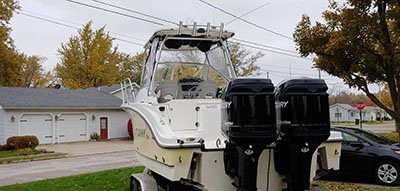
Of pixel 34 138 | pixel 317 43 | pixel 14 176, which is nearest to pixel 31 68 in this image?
pixel 34 138

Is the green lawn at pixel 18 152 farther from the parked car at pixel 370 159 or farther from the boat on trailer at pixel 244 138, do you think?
the boat on trailer at pixel 244 138

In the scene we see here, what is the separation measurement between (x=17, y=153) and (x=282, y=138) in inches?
815

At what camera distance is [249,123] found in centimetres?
408

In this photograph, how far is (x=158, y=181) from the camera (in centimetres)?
653

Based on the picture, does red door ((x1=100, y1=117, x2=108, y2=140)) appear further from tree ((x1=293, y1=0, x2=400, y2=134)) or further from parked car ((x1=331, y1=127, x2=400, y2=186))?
parked car ((x1=331, y1=127, x2=400, y2=186))

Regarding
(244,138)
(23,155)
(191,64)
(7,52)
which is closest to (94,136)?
(23,155)

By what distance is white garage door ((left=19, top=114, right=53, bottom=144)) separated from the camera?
25.9 m

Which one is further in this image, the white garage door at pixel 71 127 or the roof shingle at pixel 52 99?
the white garage door at pixel 71 127

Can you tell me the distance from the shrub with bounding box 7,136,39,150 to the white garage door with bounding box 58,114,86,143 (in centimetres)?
365

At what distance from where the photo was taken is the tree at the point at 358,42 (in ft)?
43.5

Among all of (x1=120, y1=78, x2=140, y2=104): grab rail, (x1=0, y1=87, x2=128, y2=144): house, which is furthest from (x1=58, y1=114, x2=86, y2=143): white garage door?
(x1=120, y1=78, x2=140, y2=104): grab rail

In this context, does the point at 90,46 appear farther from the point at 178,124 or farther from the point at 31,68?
the point at 178,124

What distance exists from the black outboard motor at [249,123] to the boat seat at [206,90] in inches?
96.3

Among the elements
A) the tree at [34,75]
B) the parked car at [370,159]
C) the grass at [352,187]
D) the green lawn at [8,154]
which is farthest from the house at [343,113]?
the grass at [352,187]
